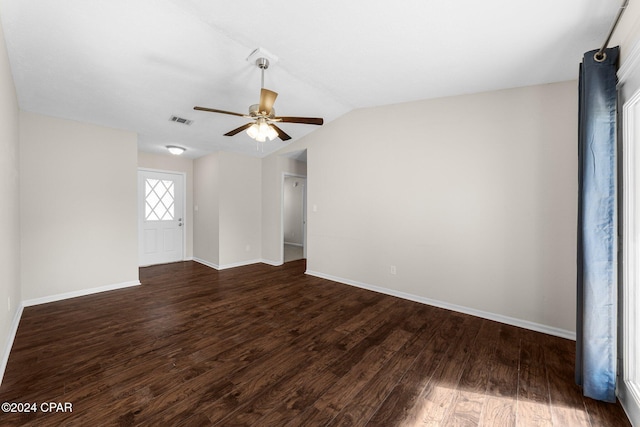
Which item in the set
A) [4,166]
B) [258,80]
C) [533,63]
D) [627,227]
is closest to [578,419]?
[627,227]

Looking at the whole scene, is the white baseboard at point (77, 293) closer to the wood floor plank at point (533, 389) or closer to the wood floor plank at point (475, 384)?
the wood floor plank at point (475, 384)

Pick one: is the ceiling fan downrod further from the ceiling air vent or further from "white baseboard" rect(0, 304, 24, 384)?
"white baseboard" rect(0, 304, 24, 384)

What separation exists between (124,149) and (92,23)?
2.37 metres

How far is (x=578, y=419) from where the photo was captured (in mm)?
1657

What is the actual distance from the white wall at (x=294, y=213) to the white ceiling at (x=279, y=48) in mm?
4845

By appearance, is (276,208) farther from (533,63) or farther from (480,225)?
(533,63)

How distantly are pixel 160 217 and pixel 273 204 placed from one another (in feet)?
8.35

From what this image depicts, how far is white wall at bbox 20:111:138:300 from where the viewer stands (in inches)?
134

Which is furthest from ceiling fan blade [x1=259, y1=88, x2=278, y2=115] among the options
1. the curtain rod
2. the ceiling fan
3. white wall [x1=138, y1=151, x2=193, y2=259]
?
white wall [x1=138, y1=151, x2=193, y2=259]

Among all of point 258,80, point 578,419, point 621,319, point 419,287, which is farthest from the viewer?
point 419,287

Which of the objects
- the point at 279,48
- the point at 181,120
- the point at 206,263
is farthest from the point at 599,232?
the point at 206,263

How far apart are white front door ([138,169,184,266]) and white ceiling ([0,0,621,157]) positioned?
7.06 feet

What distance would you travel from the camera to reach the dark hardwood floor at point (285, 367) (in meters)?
1.66

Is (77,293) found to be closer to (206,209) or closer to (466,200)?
(206,209)
